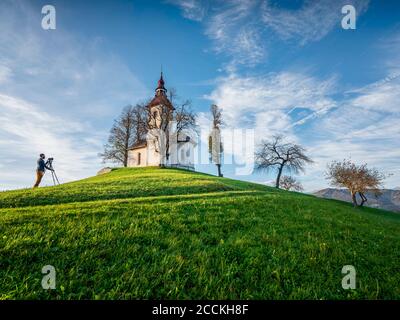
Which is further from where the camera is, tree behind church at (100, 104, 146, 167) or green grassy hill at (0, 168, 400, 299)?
tree behind church at (100, 104, 146, 167)

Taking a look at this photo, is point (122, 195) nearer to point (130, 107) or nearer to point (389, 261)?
point (389, 261)

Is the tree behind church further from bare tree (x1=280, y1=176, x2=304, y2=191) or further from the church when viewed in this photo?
bare tree (x1=280, y1=176, x2=304, y2=191)

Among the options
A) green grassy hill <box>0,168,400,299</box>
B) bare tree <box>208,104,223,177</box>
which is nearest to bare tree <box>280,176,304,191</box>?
bare tree <box>208,104,223,177</box>

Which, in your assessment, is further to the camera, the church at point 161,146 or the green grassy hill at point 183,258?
the church at point 161,146

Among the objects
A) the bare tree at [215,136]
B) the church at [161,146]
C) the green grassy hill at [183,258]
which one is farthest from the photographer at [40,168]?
the bare tree at [215,136]

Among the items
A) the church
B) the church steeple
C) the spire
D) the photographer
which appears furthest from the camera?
the spire

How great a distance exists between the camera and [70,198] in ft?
39.9

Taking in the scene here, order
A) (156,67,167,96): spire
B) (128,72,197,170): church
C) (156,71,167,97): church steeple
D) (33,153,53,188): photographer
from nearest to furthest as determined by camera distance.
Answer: (33,153,53,188): photographer, (128,72,197,170): church, (156,71,167,97): church steeple, (156,67,167,96): spire

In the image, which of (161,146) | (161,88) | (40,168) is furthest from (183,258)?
(161,88)

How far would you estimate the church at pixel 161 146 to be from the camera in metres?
47.3

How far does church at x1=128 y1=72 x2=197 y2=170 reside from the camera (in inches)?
1864

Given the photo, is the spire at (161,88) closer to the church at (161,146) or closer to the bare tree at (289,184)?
the church at (161,146)
